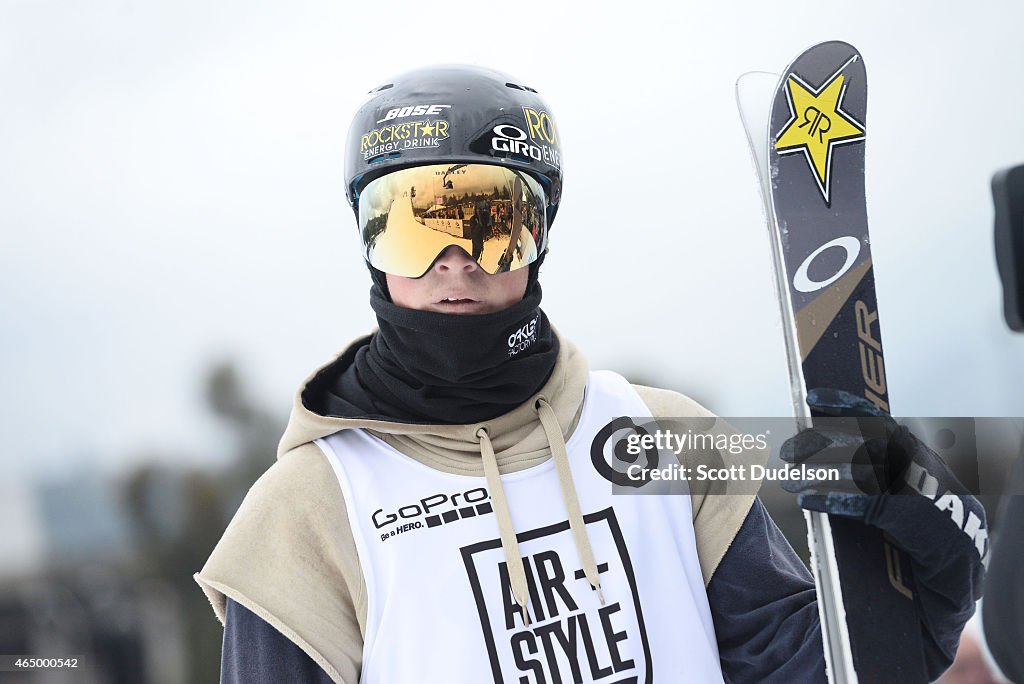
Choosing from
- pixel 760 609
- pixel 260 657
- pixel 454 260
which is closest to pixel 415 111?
pixel 454 260

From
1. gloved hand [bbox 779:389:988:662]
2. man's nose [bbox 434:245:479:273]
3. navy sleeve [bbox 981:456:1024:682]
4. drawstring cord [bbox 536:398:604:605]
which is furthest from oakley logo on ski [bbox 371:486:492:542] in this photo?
navy sleeve [bbox 981:456:1024:682]

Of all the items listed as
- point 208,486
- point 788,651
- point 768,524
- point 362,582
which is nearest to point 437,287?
point 362,582

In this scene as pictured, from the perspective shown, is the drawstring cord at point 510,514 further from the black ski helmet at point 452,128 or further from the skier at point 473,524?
the black ski helmet at point 452,128

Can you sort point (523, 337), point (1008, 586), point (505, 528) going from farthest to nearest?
point (523, 337), point (505, 528), point (1008, 586)

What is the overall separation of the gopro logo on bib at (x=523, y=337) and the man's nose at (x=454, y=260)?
16cm

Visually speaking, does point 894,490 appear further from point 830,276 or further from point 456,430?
point 456,430

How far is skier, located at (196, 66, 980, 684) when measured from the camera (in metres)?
1.58

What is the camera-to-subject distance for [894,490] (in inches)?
54.7

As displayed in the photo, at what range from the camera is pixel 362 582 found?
161cm

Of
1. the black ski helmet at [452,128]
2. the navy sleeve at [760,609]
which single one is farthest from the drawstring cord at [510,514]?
the black ski helmet at [452,128]

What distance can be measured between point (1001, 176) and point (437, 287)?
970mm

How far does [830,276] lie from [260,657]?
47.0 inches

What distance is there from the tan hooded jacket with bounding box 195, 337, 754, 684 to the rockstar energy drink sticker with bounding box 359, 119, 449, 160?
468 millimetres

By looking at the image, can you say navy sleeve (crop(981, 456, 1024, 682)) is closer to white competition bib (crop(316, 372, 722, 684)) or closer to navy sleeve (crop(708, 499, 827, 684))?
navy sleeve (crop(708, 499, 827, 684))
